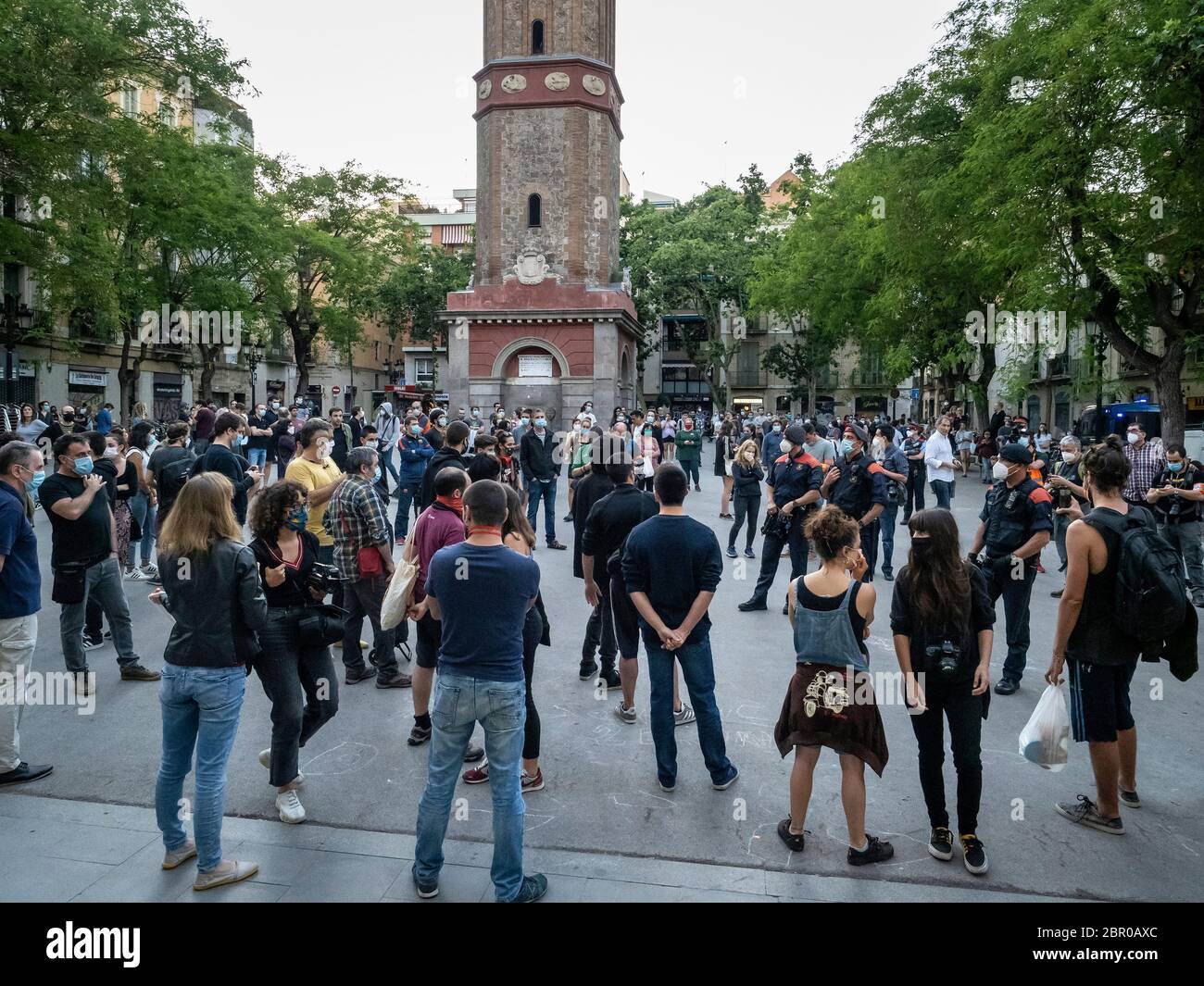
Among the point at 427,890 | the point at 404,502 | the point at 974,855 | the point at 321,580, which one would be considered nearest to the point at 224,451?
the point at 404,502

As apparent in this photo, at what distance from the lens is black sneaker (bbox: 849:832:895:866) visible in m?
4.02

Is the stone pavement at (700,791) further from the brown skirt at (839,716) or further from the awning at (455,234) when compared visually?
the awning at (455,234)

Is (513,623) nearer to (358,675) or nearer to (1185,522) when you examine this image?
(358,675)

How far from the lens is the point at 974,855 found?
3.96 m

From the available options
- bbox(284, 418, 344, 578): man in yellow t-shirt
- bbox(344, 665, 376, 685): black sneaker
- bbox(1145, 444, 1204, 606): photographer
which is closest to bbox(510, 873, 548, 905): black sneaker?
bbox(344, 665, 376, 685): black sneaker

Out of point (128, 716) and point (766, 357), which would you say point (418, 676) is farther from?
point (766, 357)

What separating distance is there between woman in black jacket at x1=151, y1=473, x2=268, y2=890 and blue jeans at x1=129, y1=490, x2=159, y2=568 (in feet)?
19.9

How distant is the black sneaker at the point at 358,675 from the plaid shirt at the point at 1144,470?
9130mm

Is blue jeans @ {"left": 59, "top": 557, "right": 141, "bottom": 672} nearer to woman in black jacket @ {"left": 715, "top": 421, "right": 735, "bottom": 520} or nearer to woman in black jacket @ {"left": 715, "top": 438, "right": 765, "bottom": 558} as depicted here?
woman in black jacket @ {"left": 715, "top": 438, "right": 765, "bottom": 558}

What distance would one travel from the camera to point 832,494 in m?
9.16

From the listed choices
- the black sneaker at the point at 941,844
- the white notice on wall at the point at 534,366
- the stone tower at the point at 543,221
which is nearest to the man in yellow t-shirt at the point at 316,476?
the black sneaker at the point at 941,844
